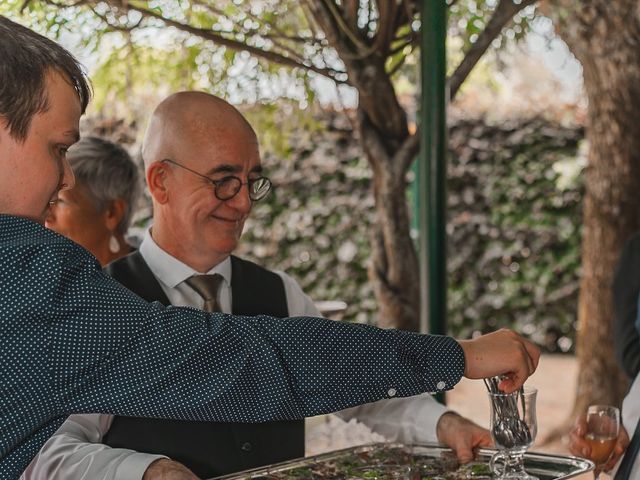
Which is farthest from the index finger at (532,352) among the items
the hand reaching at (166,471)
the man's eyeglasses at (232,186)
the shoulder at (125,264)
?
the shoulder at (125,264)

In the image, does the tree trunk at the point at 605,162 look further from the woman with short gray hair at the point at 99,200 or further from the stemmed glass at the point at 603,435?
the stemmed glass at the point at 603,435

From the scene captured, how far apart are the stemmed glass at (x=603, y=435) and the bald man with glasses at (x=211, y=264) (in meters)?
0.34

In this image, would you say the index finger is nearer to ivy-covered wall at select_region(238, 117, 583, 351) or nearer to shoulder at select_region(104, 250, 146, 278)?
shoulder at select_region(104, 250, 146, 278)

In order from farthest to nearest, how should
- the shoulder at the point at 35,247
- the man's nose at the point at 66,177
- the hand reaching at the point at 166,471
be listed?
the hand reaching at the point at 166,471 < the man's nose at the point at 66,177 < the shoulder at the point at 35,247

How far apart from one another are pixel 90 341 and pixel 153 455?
0.60 m

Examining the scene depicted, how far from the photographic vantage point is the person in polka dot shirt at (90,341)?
1.51 meters

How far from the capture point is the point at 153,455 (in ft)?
6.79

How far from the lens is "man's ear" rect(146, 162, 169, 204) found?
270 cm

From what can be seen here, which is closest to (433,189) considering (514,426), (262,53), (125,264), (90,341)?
(262,53)

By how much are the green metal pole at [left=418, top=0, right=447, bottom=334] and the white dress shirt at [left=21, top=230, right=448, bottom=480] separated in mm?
513

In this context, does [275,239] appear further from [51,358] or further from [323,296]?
[51,358]

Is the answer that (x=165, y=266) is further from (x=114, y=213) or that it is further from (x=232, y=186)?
(x=114, y=213)

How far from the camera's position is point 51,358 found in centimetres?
152

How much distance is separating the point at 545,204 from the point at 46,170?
7.14 m
